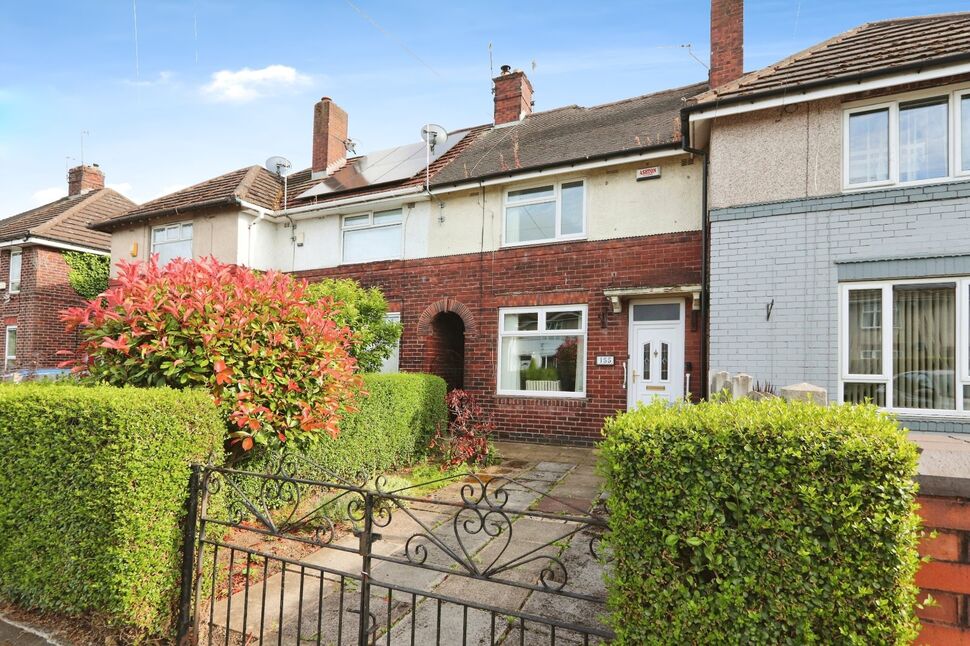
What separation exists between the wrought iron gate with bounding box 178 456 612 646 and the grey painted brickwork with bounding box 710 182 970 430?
4511mm

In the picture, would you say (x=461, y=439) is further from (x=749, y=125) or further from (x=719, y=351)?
(x=749, y=125)

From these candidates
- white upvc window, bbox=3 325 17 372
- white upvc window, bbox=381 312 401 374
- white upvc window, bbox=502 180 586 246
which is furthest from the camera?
white upvc window, bbox=3 325 17 372

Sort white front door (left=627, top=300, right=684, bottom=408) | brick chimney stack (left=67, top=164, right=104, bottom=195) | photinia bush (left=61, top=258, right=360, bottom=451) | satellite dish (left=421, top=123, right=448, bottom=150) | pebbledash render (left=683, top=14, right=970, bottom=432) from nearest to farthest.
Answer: photinia bush (left=61, top=258, right=360, bottom=451)
pebbledash render (left=683, top=14, right=970, bottom=432)
white front door (left=627, top=300, right=684, bottom=408)
satellite dish (left=421, top=123, right=448, bottom=150)
brick chimney stack (left=67, top=164, right=104, bottom=195)

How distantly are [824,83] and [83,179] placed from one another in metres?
26.2

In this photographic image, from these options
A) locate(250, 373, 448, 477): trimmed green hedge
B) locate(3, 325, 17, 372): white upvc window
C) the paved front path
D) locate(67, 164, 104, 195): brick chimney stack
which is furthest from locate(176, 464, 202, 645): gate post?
locate(67, 164, 104, 195): brick chimney stack

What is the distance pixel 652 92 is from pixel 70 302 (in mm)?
19506

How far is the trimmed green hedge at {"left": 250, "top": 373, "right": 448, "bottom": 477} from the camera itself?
5.70 meters

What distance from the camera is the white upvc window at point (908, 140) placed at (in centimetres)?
660

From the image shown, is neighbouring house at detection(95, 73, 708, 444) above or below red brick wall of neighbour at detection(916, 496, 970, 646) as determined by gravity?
above

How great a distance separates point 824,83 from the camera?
6.92 meters

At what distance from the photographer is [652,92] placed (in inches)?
480

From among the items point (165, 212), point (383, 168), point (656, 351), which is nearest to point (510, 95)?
point (383, 168)

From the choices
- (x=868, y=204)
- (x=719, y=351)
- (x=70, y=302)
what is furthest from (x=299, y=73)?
(x=70, y=302)

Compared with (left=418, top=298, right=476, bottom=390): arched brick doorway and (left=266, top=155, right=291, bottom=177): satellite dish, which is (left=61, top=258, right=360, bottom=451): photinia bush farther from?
(left=266, top=155, right=291, bottom=177): satellite dish
